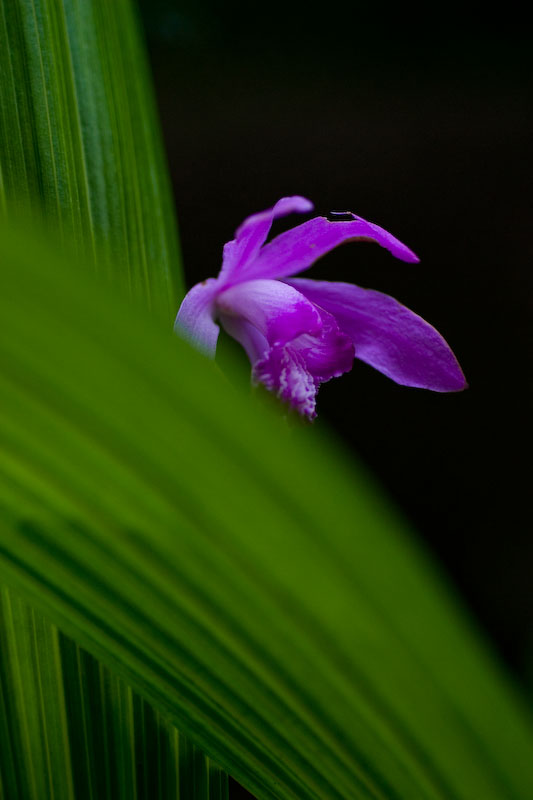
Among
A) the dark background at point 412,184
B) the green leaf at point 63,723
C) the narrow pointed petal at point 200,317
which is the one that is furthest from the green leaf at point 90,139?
the dark background at point 412,184

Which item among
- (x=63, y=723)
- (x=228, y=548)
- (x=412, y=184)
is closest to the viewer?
(x=228, y=548)

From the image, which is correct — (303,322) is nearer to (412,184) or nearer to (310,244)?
(310,244)

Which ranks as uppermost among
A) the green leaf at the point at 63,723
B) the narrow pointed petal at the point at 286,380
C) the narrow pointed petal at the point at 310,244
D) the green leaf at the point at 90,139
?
the green leaf at the point at 90,139

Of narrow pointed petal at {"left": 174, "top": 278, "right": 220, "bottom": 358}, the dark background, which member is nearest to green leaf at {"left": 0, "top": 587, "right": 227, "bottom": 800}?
narrow pointed petal at {"left": 174, "top": 278, "right": 220, "bottom": 358}

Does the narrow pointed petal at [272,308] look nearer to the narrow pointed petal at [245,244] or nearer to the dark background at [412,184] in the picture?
the narrow pointed petal at [245,244]

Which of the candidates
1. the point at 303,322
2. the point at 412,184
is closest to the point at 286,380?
the point at 303,322
